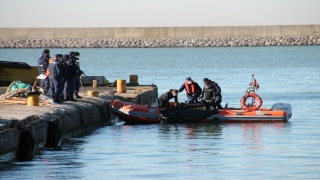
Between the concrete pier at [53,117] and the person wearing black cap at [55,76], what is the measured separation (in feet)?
1.32

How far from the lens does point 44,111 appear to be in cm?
2336

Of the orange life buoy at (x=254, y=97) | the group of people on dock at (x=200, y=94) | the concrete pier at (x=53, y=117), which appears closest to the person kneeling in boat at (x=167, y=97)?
the group of people on dock at (x=200, y=94)

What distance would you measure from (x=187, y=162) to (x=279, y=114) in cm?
967

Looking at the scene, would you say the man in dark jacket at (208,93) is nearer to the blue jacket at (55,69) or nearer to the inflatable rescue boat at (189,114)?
the inflatable rescue boat at (189,114)

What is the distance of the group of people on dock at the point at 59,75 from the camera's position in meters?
25.9

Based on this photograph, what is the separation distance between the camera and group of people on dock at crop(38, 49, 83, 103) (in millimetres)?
25859

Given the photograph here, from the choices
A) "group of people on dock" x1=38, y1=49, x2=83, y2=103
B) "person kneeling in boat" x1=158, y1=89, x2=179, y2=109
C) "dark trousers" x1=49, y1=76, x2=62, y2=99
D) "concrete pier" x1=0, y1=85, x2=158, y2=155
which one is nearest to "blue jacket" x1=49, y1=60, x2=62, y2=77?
"group of people on dock" x1=38, y1=49, x2=83, y2=103

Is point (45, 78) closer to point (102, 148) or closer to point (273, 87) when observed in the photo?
point (102, 148)

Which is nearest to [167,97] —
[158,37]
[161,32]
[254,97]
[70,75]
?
[254,97]

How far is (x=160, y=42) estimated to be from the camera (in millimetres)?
165625

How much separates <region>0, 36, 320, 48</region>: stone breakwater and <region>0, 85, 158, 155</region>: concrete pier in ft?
422

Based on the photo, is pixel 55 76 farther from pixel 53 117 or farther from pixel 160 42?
pixel 160 42

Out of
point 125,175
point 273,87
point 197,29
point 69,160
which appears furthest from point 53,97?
point 197,29

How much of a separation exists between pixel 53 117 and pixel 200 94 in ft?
24.4
